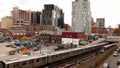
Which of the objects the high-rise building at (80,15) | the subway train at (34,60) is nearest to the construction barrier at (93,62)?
the subway train at (34,60)

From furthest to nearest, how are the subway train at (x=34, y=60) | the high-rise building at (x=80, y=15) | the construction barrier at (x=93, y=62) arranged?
the high-rise building at (x=80, y=15)
the subway train at (x=34, y=60)
the construction barrier at (x=93, y=62)

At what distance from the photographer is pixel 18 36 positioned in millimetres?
134125

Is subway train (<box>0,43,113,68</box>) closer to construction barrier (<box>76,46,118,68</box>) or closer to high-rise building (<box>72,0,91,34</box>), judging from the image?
construction barrier (<box>76,46,118,68</box>)

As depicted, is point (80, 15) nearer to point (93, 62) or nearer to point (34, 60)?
point (34, 60)

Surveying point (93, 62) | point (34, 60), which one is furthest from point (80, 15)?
point (93, 62)

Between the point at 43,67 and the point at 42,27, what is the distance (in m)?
132

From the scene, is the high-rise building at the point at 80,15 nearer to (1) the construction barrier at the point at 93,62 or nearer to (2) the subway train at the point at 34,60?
(2) the subway train at the point at 34,60

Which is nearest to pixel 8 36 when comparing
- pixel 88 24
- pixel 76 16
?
pixel 76 16

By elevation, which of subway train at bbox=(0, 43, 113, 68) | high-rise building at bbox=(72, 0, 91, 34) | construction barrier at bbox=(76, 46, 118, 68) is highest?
high-rise building at bbox=(72, 0, 91, 34)

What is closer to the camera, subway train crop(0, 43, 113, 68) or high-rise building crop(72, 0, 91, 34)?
subway train crop(0, 43, 113, 68)

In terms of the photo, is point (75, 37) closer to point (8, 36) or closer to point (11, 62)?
point (8, 36)

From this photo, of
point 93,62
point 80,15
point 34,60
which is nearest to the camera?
point 93,62

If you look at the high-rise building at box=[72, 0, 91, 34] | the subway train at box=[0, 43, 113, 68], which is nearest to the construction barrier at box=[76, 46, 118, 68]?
the subway train at box=[0, 43, 113, 68]

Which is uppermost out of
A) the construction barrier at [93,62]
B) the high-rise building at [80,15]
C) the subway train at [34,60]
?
the high-rise building at [80,15]
